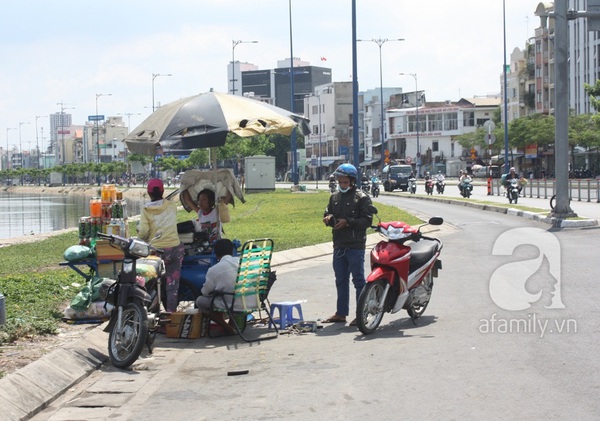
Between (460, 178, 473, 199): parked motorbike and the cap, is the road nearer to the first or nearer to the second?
the cap

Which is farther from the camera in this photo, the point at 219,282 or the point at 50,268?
the point at 50,268

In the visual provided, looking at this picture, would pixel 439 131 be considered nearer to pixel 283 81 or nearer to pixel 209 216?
pixel 283 81

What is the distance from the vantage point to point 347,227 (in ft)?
34.2

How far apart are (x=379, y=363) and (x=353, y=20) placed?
3069 cm

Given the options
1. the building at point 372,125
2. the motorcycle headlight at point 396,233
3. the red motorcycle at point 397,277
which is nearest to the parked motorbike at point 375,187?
the red motorcycle at point 397,277

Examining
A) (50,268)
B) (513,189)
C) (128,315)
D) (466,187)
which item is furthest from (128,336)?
(466,187)

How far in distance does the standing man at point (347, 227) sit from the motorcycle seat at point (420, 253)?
23.2 inches

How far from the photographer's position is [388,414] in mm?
6320

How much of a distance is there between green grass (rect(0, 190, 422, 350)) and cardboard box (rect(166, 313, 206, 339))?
1.27 metres

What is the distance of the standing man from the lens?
10.4 metres

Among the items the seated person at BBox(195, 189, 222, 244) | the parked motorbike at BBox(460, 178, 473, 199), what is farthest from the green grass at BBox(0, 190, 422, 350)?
the parked motorbike at BBox(460, 178, 473, 199)

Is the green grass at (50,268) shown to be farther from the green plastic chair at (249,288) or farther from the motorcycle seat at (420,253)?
the motorcycle seat at (420,253)

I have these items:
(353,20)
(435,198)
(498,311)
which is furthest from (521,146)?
(498,311)

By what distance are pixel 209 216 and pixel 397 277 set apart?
10.1ft
